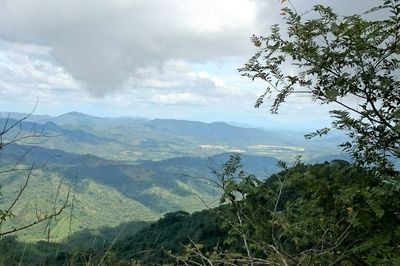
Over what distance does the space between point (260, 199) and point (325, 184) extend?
23.5 inches

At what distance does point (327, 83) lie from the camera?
4.15 metres

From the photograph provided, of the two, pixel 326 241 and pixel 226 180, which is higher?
pixel 226 180

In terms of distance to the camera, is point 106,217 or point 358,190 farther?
point 106,217

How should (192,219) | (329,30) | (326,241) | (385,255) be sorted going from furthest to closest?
(192,219) < (329,30) < (326,241) < (385,255)

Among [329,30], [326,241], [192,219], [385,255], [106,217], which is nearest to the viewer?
[385,255]

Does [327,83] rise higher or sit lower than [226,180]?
higher

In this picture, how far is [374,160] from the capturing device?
3846mm

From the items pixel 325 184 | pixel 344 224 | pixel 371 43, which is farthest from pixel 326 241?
pixel 371 43

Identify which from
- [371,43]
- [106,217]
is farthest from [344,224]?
[106,217]

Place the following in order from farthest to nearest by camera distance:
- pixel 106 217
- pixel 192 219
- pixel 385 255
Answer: pixel 106 217, pixel 192 219, pixel 385 255

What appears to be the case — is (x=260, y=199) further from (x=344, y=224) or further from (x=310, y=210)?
A: (x=344, y=224)

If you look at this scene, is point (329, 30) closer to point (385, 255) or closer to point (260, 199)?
point (260, 199)

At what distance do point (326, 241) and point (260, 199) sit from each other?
690 millimetres

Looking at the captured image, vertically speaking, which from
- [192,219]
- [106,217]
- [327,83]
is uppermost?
[327,83]
